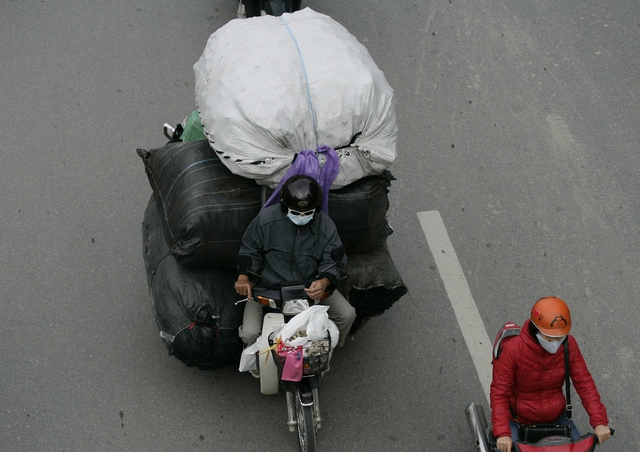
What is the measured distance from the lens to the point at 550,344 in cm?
428

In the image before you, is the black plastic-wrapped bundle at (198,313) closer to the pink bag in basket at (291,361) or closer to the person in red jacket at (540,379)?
the pink bag in basket at (291,361)

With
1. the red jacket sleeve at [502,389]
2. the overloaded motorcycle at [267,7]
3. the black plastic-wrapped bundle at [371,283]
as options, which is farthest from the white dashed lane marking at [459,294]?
the overloaded motorcycle at [267,7]

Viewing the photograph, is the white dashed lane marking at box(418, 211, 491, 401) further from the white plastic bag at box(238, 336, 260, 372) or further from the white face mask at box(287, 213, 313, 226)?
the white face mask at box(287, 213, 313, 226)

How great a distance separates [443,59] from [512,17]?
1.06 metres

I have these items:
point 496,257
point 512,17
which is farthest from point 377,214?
point 512,17

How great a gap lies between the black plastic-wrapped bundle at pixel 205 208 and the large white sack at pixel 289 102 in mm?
160

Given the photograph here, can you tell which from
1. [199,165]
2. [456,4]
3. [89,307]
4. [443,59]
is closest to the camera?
[199,165]

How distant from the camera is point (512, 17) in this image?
8531 mm

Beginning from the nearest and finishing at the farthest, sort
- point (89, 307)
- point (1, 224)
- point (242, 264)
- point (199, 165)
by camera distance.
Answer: point (242, 264), point (199, 165), point (89, 307), point (1, 224)

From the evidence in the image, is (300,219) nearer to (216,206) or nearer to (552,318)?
(216,206)

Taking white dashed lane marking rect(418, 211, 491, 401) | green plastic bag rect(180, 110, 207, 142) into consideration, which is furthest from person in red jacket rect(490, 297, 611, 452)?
green plastic bag rect(180, 110, 207, 142)

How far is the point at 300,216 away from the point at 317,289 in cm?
44

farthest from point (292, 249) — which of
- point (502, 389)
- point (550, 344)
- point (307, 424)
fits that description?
point (550, 344)

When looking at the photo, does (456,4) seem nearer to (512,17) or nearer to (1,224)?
(512,17)
